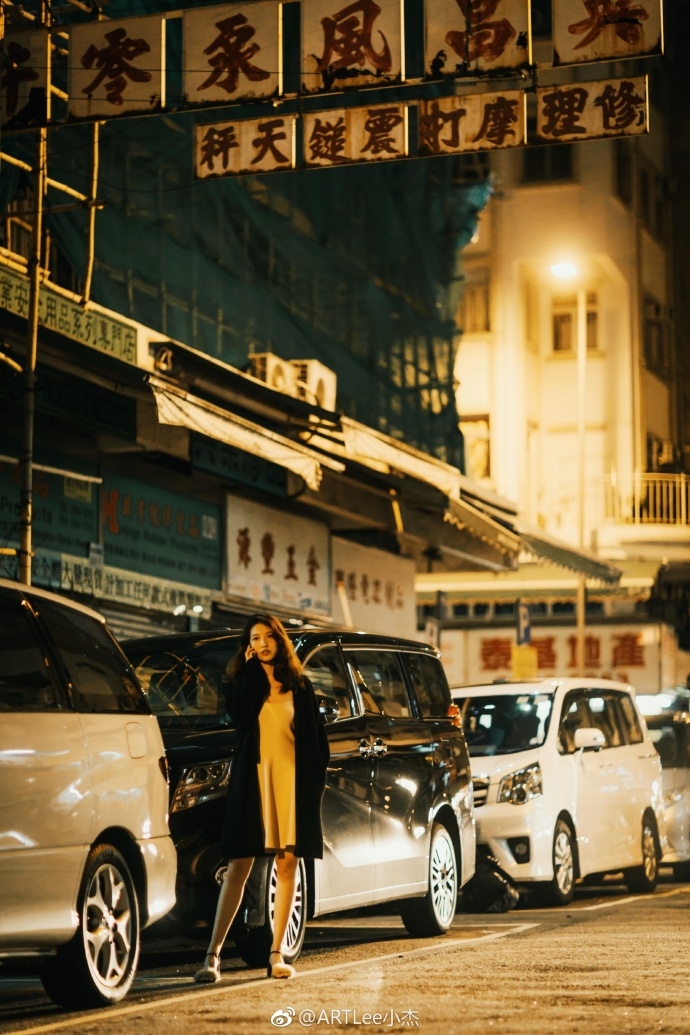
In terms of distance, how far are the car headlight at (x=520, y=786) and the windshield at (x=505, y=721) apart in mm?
352

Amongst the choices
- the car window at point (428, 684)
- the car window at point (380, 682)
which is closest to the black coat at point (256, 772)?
the car window at point (380, 682)

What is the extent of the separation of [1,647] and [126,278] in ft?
39.7

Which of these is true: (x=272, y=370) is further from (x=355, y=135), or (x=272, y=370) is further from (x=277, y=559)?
(x=355, y=135)

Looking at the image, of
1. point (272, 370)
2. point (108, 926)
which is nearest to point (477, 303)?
point (272, 370)

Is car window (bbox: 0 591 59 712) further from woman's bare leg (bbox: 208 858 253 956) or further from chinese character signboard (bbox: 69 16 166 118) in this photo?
chinese character signboard (bbox: 69 16 166 118)

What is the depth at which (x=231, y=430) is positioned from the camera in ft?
57.7

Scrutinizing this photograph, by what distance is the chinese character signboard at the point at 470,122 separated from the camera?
12961 mm

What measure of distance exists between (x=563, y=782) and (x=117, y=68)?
7.24 meters

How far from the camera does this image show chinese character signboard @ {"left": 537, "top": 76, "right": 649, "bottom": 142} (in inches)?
502

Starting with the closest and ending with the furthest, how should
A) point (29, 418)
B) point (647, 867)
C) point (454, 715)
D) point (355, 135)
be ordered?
1. point (355, 135)
2. point (454, 715)
3. point (29, 418)
4. point (647, 867)

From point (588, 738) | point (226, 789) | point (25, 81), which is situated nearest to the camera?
point (226, 789)

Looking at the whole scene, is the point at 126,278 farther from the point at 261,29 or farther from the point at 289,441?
the point at 261,29

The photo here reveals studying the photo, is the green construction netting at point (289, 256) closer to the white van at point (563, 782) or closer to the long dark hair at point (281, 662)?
the long dark hair at point (281, 662)

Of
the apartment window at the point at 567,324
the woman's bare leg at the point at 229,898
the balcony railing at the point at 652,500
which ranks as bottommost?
the woman's bare leg at the point at 229,898
